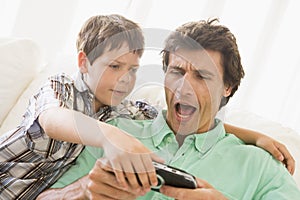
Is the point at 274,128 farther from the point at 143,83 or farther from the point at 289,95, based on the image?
the point at 289,95

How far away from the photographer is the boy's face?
1089mm

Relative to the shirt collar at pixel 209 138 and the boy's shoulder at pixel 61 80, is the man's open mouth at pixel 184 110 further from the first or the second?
the boy's shoulder at pixel 61 80

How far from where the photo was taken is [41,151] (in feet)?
4.00

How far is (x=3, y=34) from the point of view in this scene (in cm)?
222

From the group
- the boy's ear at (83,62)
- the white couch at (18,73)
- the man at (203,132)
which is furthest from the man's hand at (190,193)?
the white couch at (18,73)

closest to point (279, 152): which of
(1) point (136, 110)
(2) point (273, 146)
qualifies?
(2) point (273, 146)

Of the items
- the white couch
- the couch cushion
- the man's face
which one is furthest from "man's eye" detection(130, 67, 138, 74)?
the couch cushion

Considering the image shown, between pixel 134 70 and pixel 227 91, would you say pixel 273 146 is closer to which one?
pixel 227 91

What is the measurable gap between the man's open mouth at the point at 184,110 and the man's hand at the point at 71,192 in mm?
276

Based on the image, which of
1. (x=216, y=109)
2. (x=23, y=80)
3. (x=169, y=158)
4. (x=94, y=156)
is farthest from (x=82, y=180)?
(x=23, y=80)

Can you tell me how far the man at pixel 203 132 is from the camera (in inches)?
46.4

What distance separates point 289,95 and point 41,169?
1.22 metres

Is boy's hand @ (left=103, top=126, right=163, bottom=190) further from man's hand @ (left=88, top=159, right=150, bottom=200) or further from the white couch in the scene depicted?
the white couch

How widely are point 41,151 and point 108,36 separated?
1.07 feet
